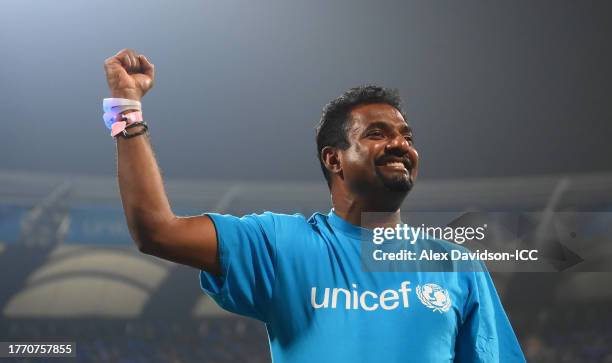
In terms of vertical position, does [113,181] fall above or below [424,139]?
below

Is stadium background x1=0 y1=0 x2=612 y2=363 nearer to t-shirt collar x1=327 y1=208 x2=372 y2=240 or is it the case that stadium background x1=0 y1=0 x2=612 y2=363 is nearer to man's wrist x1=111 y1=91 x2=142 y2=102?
t-shirt collar x1=327 y1=208 x2=372 y2=240

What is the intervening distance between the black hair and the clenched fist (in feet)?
1.56

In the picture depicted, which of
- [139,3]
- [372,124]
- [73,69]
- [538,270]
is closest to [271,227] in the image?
[372,124]

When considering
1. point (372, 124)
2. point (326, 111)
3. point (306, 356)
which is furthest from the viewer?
point (326, 111)

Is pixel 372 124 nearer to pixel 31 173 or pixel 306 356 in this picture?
pixel 306 356

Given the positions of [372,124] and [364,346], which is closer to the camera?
[364,346]

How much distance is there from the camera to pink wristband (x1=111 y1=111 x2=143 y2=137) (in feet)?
3.08

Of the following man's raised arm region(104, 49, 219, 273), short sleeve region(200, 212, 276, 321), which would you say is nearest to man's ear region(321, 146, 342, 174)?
short sleeve region(200, 212, 276, 321)

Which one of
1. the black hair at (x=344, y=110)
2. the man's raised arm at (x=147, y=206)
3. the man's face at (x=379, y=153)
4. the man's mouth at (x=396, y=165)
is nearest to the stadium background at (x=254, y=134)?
the black hair at (x=344, y=110)

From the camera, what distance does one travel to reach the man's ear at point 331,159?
4.48ft

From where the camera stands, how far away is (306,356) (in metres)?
1.05

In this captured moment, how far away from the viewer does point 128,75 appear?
3.25ft

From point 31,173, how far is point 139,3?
165 cm

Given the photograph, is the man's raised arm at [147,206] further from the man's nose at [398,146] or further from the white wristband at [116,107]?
the man's nose at [398,146]
